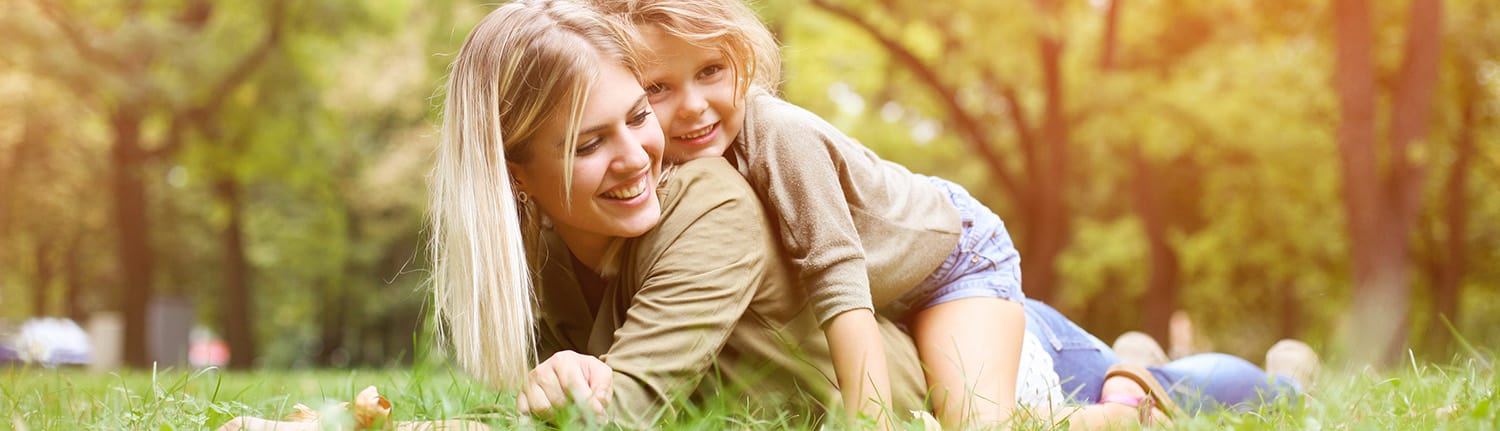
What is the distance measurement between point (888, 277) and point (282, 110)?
48.6 feet

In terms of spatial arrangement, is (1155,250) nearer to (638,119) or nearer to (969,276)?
(969,276)

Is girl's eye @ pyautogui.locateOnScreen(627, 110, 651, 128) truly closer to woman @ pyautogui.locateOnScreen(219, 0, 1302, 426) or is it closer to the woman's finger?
woman @ pyautogui.locateOnScreen(219, 0, 1302, 426)

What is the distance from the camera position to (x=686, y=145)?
3162 millimetres

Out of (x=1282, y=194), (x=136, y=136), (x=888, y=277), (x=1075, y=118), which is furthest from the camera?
(x=1282, y=194)

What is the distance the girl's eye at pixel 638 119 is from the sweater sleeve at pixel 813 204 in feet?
1.13

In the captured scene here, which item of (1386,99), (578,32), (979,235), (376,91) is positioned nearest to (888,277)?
(979,235)

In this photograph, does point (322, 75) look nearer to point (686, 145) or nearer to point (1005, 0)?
point (1005, 0)

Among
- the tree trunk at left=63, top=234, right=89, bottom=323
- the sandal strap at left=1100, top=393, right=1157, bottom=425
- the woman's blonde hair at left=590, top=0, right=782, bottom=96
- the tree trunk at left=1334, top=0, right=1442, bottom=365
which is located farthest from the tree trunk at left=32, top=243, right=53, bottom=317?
the sandal strap at left=1100, top=393, right=1157, bottom=425

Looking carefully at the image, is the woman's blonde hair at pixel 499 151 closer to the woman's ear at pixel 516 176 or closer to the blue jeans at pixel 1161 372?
the woman's ear at pixel 516 176

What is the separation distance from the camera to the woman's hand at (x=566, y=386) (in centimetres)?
232

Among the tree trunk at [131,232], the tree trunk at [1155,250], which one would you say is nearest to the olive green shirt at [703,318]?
the tree trunk at [131,232]

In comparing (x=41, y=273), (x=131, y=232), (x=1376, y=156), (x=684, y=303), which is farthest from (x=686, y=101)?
(x=41, y=273)

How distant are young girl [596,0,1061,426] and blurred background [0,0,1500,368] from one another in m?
5.94

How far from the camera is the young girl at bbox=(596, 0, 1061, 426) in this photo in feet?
9.03
